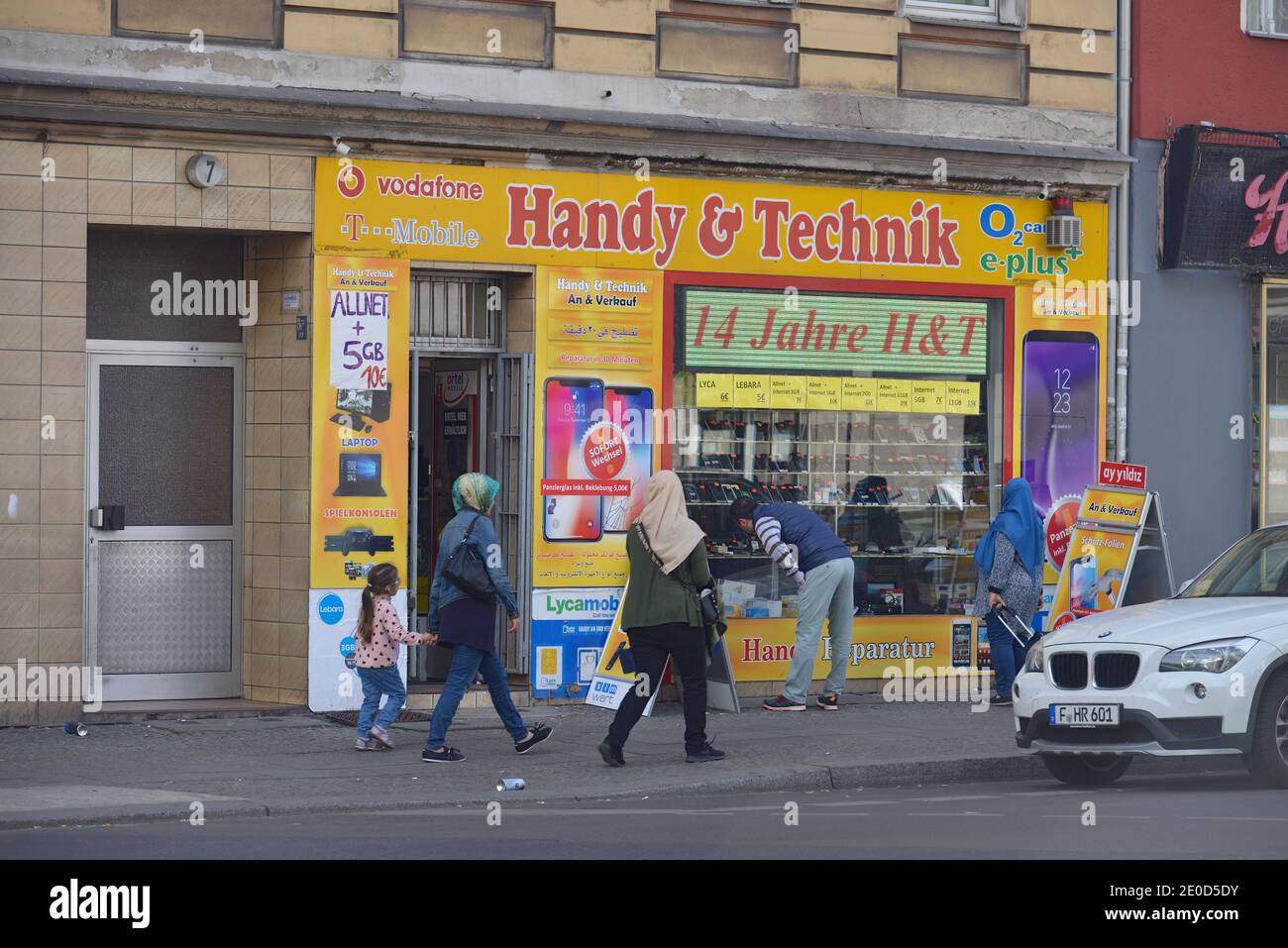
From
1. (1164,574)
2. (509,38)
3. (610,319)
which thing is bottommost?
(1164,574)

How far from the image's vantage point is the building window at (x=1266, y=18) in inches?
723

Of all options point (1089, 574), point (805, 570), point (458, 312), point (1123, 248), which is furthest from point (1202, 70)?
point (458, 312)

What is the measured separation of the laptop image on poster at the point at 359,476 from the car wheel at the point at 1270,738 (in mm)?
6664

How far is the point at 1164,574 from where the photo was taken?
53.5 ft

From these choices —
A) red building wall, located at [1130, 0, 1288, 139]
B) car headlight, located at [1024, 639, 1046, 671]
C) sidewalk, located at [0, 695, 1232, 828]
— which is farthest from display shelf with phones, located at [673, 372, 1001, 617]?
car headlight, located at [1024, 639, 1046, 671]

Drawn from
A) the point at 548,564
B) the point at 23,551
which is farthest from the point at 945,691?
the point at 23,551

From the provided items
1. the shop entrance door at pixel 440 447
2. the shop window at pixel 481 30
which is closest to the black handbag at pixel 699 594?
the shop entrance door at pixel 440 447

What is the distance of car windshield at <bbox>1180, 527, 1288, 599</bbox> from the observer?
12242mm

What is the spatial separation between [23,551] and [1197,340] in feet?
34.7

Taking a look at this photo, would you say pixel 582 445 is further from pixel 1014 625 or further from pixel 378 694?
pixel 1014 625

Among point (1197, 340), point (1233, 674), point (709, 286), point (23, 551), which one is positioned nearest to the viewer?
point (1233, 674)

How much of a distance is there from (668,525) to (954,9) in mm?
6727

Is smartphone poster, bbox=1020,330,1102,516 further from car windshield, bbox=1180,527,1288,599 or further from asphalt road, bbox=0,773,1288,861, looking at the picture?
asphalt road, bbox=0,773,1288,861
